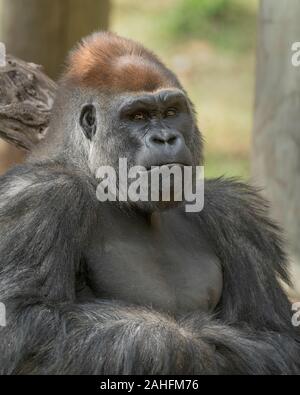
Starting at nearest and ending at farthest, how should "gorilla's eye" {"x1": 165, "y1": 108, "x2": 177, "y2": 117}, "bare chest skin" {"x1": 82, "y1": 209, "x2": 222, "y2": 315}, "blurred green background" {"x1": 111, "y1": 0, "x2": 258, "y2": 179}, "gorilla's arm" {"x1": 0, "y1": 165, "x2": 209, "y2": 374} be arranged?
"gorilla's arm" {"x1": 0, "y1": 165, "x2": 209, "y2": 374} → "bare chest skin" {"x1": 82, "y1": 209, "x2": 222, "y2": 315} → "gorilla's eye" {"x1": 165, "y1": 108, "x2": 177, "y2": 117} → "blurred green background" {"x1": 111, "y1": 0, "x2": 258, "y2": 179}

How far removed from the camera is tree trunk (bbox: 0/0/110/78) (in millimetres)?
8812

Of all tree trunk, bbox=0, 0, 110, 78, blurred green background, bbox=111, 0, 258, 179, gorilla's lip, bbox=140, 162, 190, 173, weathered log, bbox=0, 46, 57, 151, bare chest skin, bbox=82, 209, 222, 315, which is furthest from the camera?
blurred green background, bbox=111, 0, 258, 179

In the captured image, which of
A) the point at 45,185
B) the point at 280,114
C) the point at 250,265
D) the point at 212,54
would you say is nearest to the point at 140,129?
the point at 45,185

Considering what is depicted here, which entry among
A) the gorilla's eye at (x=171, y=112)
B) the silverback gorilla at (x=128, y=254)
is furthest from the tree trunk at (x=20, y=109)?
the gorilla's eye at (x=171, y=112)

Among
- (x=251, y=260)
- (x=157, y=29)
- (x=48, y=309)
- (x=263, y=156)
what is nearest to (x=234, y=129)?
(x=157, y=29)

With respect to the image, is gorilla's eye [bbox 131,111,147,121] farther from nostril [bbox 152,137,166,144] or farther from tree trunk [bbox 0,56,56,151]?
tree trunk [bbox 0,56,56,151]

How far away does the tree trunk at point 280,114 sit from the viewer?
24.2 ft

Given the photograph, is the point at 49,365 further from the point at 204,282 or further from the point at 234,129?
the point at 234,129

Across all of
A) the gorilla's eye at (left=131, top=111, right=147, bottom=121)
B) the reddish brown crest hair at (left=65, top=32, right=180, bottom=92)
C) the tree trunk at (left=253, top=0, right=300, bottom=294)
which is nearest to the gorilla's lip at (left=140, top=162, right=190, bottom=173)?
the gorilla's eye at (left=131, top=111, right=147, bottom=121)

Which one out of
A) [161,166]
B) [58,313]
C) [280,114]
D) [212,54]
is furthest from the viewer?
[212,54]

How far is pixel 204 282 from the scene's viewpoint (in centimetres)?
531

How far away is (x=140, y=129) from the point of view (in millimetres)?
5133

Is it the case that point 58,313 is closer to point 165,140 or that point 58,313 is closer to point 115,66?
point 165,140

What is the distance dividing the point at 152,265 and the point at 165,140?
65 cm
